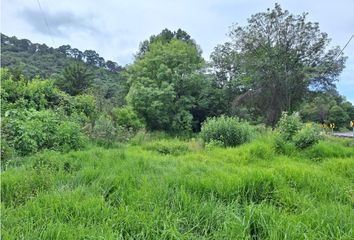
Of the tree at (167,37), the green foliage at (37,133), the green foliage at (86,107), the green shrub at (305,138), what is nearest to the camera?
the green foliage at (37,133)

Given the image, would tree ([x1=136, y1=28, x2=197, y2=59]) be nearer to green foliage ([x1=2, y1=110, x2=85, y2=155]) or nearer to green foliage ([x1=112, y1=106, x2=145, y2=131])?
green foliage ([x1=112, y1=106, x2=145, y2=131])

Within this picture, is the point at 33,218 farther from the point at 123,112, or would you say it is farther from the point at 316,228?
the point at 123,112

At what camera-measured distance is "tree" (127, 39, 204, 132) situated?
818 inches

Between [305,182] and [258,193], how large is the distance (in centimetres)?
91

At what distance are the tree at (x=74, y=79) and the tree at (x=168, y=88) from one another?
9.85m

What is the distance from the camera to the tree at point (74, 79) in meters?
31.3

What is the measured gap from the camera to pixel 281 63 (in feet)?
71.0

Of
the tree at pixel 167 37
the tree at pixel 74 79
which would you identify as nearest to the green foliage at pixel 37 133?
the tree at pixel 74 79

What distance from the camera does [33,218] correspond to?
2.77 m

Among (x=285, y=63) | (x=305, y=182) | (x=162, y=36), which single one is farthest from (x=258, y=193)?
(x=162, y=36)

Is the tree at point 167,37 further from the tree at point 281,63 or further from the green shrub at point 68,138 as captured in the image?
the green shrub at point 68,138

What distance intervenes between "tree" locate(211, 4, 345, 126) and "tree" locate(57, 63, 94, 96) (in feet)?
56.9

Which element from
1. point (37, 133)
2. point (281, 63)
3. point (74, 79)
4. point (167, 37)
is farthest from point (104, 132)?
point (167, 37)

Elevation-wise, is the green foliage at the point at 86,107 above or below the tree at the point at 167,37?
below
